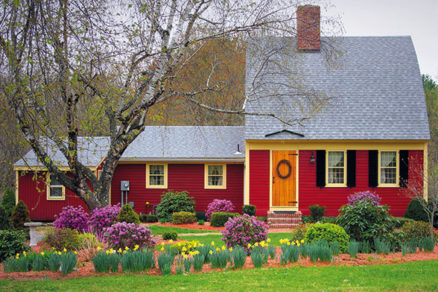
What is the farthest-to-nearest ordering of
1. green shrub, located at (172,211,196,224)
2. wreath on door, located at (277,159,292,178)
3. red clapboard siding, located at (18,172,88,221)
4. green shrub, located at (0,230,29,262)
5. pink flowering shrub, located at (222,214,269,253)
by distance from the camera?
1. red clapboard siding, located at (18,172,88,221)
2. wreath on door, located at (277,159,292,178)
3. green shrub, located at (172,211,196,224)
4. pink flowering shrub, located at (222,214,269,253)
5. green shrub, located at (0,230,29,262)

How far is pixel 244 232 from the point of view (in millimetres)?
10484

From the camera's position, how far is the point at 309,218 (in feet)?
60.7

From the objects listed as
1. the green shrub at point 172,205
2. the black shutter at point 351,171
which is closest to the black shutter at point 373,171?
the black shutter at point 351,171

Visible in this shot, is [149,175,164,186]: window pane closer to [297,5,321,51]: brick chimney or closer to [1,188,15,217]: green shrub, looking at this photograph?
[1,188,15,217]: green shrub

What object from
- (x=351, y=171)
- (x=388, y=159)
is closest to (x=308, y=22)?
(x=351, y=171)

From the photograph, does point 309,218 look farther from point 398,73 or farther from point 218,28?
point 218,28

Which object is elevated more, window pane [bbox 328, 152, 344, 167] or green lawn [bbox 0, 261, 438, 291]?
window pane [bbox 328, 152, 344, 167]

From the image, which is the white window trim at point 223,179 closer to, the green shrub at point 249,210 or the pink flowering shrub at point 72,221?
the green shrub at point 249,210

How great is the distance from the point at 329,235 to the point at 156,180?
12.1 m

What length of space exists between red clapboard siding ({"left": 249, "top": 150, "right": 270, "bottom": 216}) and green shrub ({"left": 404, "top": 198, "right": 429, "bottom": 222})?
17.1ft

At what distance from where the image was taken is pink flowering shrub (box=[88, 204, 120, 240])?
40.5 feet

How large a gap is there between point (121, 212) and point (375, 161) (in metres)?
10.7

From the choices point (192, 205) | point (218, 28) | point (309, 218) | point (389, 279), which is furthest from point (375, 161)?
point (389, 279)

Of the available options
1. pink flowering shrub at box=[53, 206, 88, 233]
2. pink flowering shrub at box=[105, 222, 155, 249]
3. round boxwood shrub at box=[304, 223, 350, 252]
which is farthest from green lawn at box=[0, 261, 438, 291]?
pink flowering shrub at box=[53, 206, 88, 233]
